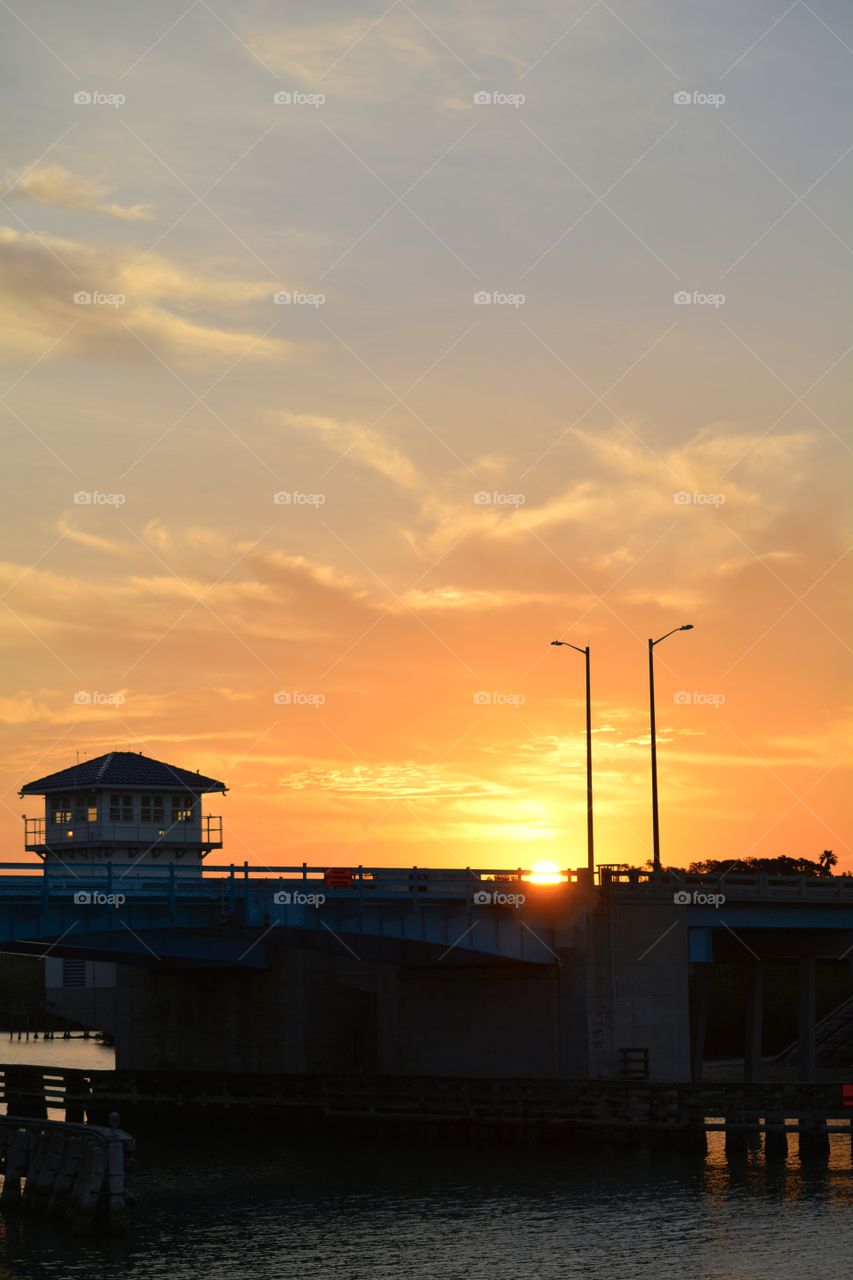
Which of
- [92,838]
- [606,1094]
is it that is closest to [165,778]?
[92,838]

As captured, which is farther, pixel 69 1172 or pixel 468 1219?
pixel 468 1219

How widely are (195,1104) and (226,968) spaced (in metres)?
5.69

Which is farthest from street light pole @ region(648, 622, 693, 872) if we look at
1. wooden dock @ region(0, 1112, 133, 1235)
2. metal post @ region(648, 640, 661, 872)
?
wooden dock @ region(0, 1112, 133, 1235)

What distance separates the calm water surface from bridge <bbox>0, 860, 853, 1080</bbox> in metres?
6.36

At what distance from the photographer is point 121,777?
107000 millimetres

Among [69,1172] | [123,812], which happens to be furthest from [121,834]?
[69,1172]

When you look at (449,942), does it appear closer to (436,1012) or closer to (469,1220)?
(436,1012)
